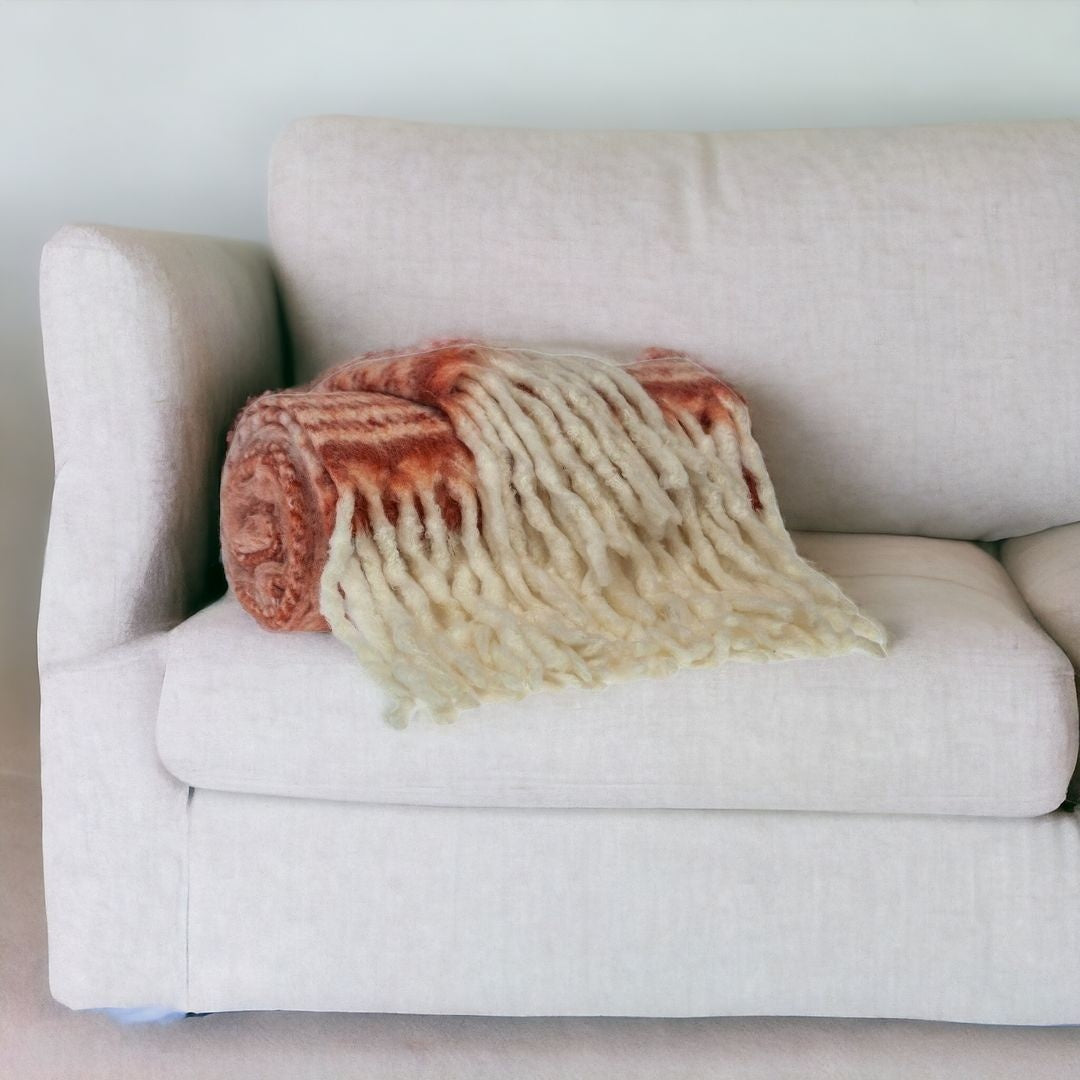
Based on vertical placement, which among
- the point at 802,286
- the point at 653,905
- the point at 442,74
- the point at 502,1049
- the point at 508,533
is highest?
the point at 442,74

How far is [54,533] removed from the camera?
1.12 meters

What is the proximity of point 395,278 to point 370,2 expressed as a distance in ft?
1.94

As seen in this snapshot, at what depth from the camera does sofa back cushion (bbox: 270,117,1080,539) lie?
1408 mm

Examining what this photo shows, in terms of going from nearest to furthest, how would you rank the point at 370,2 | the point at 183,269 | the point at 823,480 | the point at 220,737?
1. the point at 220,737
2. the point at 183,269
3. the point at 823,480
4. the point at 370,2

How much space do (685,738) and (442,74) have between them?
1.19m

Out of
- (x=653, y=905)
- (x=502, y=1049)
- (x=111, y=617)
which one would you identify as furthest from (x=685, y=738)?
(x=111, y=617)

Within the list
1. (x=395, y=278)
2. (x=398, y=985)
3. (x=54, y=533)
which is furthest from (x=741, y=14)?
(x=398, y=985)

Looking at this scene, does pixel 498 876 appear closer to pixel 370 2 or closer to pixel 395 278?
pixel 395 278

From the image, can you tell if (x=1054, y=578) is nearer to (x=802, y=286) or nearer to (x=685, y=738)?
(x=802, y=286)

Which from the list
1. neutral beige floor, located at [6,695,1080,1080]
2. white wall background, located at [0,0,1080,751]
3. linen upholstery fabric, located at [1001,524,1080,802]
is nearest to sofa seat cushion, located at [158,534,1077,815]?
linen upholstery fabric, located at [1001,524,1080,802]

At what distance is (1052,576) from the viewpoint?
51.1 inches

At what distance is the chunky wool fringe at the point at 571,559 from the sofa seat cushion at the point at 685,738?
0.11 feet

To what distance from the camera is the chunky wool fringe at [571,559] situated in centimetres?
99

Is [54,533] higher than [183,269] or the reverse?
the reverse
